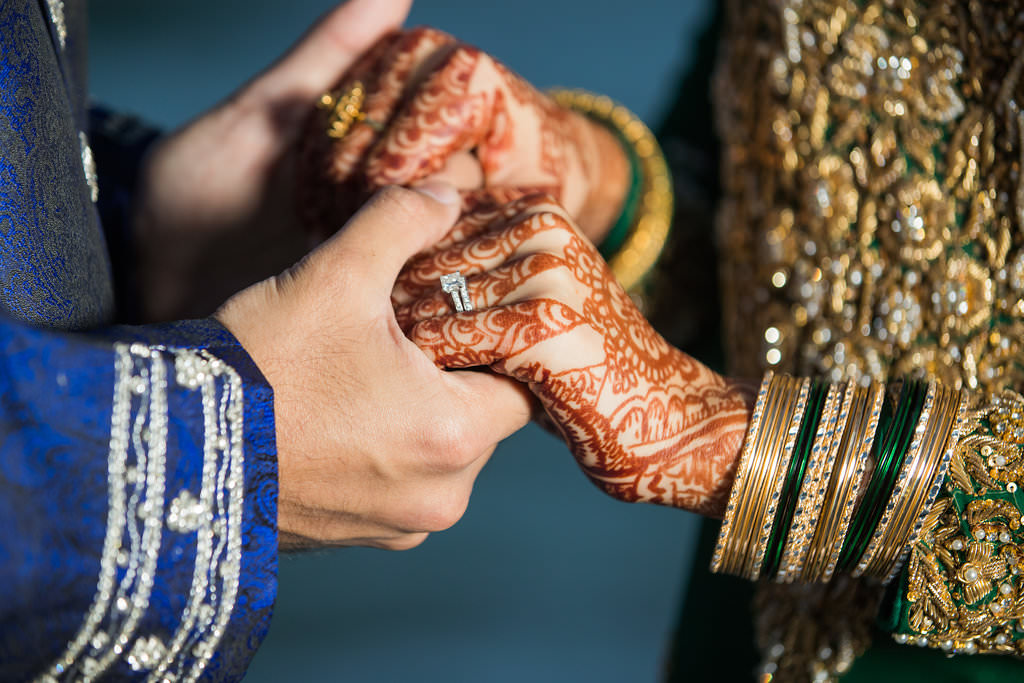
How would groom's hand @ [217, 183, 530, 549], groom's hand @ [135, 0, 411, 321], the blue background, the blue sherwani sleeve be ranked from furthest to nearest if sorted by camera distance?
1. the blue background
2. groom's hand @ [135, 0, 411, 321]
3. groom's hand @ [217, 183, 530, 549]
4. the blue sherwani sleeve

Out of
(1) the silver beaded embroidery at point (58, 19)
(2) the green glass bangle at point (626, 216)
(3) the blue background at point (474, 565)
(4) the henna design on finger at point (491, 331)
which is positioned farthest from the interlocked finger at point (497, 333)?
(3) the blue background at point (474, 565)

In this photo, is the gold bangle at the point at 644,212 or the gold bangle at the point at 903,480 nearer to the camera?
the gold bangle at the point at 903,480

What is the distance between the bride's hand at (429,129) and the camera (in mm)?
638

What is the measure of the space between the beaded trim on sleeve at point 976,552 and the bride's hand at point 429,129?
1.44 ft

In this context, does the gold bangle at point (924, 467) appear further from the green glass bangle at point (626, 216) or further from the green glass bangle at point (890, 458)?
the green glass bangle at point (626, 216)

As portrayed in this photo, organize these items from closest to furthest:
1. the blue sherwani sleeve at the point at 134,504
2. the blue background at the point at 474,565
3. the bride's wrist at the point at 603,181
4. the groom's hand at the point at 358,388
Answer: the blue sherwani sleeve at the point at 134,504
the groom's hand at the point at 358,388
the bride's wrist at the point at 603,181
the blue background at the point at 474,565

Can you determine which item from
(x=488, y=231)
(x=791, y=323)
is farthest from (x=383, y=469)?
(x=791, y=323)

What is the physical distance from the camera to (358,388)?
1.58 feet

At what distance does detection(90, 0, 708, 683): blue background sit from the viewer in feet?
3.90

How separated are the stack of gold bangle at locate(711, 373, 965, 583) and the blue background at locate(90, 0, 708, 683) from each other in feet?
2.10

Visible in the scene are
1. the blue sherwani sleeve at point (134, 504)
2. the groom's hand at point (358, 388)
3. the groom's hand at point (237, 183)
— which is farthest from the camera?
the groom's hand at point (237, 183)

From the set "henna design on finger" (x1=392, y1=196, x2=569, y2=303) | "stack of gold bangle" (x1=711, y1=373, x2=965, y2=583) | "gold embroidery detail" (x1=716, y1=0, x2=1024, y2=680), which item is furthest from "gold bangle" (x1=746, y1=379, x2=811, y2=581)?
"henna design on finger" (x1=392, y1=196, x2=569, y2=303)

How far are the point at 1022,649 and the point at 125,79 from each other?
4.47 ft

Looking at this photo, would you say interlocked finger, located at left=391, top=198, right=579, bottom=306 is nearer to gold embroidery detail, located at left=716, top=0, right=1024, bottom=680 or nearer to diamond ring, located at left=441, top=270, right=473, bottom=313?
diamond ring, located at left=441, top=270, right=473, bottom=313
